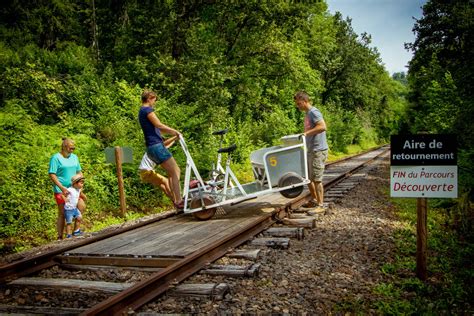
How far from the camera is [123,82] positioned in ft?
39.7

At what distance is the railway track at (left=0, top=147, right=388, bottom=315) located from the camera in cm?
352

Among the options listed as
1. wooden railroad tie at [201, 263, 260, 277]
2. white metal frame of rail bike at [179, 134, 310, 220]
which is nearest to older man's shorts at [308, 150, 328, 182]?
white metal frame of rail bike at [179, 134, 310, 220]

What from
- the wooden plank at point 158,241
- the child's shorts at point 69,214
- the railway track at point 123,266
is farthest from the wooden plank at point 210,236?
the child's shorts at point 69,214

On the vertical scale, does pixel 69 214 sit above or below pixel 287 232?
above

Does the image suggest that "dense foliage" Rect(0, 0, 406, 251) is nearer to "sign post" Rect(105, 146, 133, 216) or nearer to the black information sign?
"sign post" Rect(105, 146, 133, 216)

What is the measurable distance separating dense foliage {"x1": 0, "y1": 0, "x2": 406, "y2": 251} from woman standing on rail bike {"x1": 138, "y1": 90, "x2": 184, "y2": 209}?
2.61 m

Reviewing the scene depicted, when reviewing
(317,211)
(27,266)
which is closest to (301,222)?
(317,211)

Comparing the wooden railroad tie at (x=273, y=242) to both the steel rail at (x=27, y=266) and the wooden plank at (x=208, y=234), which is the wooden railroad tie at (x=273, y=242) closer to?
the wooden plank at (x=208, y=234)

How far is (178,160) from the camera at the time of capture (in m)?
10.7

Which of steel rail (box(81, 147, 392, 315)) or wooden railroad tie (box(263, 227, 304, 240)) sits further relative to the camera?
wooden railroad tie (box(263, 227, 304, 240))

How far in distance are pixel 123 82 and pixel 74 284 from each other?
915 cm

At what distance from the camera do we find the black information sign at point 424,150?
13.7ft

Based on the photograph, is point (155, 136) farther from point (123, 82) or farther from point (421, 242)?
point (123, 82)

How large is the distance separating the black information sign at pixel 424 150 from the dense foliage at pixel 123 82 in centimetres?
645
